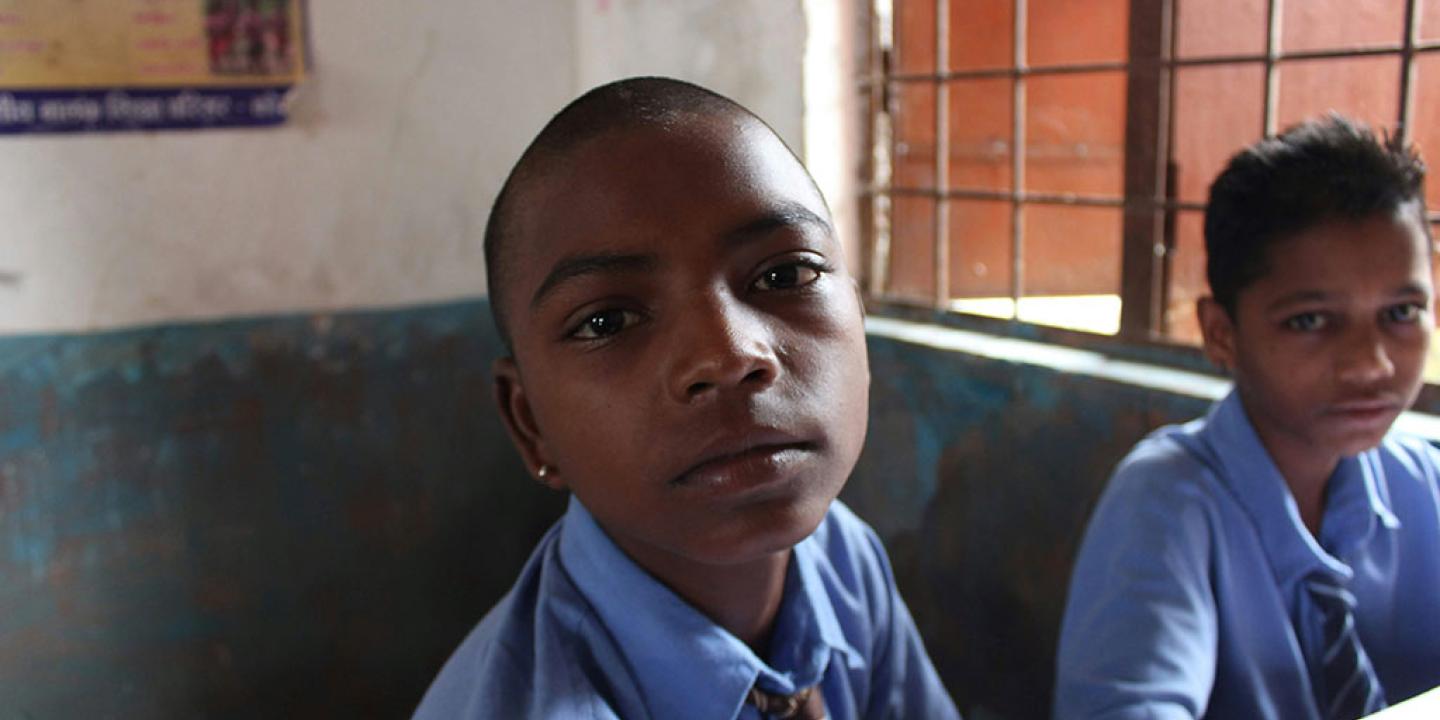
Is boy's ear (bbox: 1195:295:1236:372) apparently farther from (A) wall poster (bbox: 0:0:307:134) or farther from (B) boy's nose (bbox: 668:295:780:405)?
(A) wall poster (bbox: 0:0:307:134)

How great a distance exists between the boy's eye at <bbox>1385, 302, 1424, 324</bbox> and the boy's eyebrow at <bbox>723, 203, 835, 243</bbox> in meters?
0.68

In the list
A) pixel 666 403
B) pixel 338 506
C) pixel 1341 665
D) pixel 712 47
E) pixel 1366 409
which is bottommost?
pixel 338 506

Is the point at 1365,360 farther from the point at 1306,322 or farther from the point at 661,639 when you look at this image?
the point at 661,639

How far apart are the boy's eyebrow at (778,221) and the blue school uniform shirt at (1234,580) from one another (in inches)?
21.9

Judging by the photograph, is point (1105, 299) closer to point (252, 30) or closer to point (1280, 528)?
point (1280, 528)

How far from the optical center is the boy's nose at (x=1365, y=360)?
110cm

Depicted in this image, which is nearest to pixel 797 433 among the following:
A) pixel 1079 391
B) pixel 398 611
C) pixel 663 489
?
pixel 663 489

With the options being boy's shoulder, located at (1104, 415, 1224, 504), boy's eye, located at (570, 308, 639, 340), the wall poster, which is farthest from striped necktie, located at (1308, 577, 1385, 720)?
the wall poster

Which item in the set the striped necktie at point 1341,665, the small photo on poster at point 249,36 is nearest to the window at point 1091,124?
the striped necktie at point 1341,665

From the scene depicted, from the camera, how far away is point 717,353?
664 millimetres

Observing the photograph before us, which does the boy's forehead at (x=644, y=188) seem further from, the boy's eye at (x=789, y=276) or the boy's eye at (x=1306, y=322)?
the boy's eye at (x=1306, y=322)

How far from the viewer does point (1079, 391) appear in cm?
190

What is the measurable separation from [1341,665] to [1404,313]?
0.35 metres

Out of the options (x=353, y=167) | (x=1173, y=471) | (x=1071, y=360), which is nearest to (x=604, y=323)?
(x=1173, y=471)
